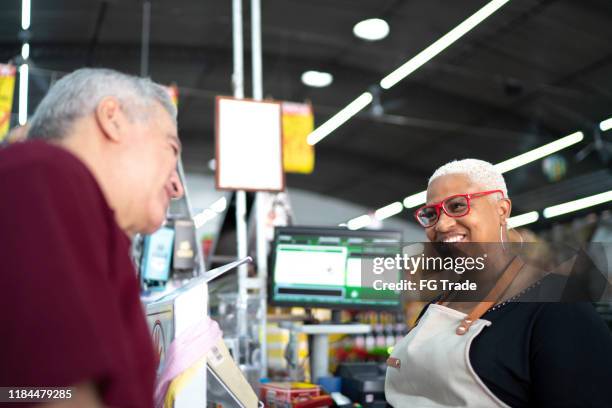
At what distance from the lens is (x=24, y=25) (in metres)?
7.83

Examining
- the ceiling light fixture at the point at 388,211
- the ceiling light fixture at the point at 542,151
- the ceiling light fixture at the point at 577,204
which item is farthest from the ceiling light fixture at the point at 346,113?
the ceiling light fixture at the point at 388,211

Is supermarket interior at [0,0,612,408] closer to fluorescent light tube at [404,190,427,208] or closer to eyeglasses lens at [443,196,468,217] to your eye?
eyeglasses lens at [443,196,468,217]

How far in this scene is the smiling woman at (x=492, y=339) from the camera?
148 cm

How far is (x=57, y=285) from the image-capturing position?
2.08 feet

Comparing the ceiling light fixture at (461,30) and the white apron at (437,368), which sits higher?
the ceiling light fixture at (461,30)

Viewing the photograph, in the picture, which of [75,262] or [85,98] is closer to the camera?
[75,262]

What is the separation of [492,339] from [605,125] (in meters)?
11.1

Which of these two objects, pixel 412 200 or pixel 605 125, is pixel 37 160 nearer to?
pixel 605 125

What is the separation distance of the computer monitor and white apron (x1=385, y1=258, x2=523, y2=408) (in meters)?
1.10

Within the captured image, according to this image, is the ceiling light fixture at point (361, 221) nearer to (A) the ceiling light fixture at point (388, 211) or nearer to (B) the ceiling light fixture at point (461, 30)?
(A) the ceiling light fixture at point (388, 211)

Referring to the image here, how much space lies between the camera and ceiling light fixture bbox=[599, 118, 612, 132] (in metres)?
10.9

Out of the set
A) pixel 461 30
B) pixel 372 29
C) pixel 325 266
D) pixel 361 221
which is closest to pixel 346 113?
pixel 372 29

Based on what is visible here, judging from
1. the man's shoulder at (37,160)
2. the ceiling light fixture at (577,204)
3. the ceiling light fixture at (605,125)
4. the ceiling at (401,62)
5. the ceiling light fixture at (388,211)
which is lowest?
the man's shoulder at (37,160)

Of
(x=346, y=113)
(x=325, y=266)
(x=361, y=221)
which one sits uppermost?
(x=346, y=113)
